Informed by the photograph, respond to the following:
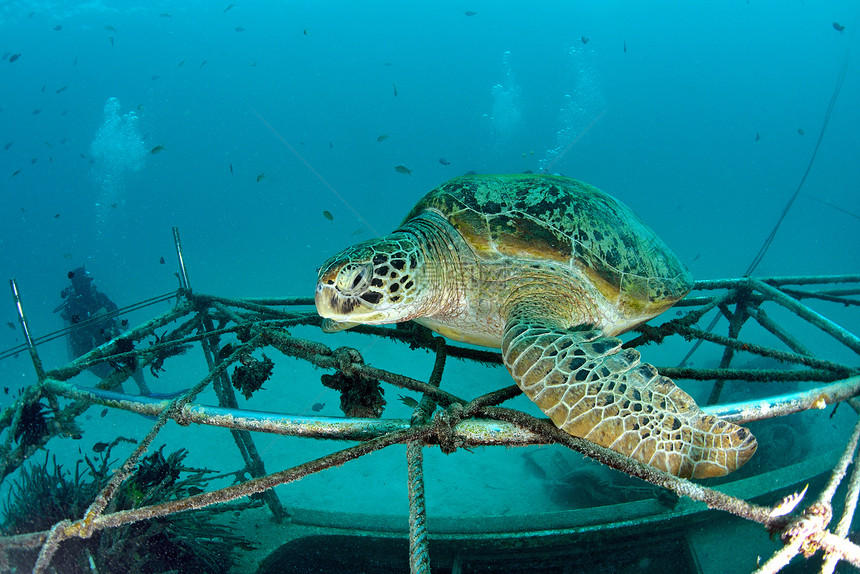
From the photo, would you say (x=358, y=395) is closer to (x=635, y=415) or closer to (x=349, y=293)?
(x=349, y=293)

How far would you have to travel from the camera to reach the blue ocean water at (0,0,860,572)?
214 ft

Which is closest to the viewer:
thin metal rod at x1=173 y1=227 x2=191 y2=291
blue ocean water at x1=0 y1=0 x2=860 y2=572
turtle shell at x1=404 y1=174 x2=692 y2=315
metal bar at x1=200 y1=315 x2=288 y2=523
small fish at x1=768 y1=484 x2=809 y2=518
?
small fish at x1=768 y1=484 x2=809 y2=518

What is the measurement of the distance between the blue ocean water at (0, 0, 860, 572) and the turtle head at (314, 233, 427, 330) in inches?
2248

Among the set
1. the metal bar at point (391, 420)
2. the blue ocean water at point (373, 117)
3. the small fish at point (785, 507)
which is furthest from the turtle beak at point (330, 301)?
the blue ocean water at point (373, 117)

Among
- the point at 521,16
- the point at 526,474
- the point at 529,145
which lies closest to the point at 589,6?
the point at 521,16

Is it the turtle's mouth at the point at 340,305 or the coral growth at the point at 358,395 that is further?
the turtle's mouth at the point at 340,305

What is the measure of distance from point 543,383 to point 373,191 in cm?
8284

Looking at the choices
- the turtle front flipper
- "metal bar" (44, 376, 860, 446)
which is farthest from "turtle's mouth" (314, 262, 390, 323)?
the turtle front flipper

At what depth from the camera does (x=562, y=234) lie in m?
2.42

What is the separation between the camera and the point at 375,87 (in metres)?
84.2

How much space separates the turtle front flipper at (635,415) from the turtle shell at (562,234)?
898mm

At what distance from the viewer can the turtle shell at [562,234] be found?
7.93ft

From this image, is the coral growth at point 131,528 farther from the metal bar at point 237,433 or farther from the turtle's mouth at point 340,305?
the turtle's mouth at point 340,305

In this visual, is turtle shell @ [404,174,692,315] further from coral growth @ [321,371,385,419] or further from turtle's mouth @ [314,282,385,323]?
coral growth @ [321,371,385,419]
